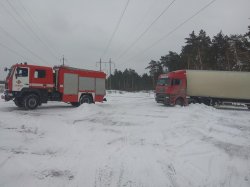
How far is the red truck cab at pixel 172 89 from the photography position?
2225 cm

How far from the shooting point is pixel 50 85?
17.8 metres

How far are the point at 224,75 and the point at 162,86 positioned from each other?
6.43 metres

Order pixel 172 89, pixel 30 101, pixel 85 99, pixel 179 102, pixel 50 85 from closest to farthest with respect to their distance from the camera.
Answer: pixel 30 101 < pixel 50 85 < pixel 85 99 < pixel 172 89 < pixel 179 102

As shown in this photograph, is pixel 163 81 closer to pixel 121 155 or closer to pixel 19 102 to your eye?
pixel 19 102

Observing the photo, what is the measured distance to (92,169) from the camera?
235 inches

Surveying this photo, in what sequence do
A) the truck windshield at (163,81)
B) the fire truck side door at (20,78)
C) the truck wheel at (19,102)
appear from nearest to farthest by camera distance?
the fire truck side door at (20,78), the truck wheel at (19,102), the truck windshield at (163,81)

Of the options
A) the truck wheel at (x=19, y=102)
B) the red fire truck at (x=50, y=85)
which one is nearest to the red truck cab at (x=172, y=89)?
the red fire truck at (x=50, y=85)

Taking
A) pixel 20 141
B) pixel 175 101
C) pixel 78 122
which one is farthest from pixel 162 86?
pixel 20 141

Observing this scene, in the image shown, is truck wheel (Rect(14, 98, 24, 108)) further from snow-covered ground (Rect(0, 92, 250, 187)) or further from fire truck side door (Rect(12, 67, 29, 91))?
snow-covered ground (Rect(0, 92, 250, 187))

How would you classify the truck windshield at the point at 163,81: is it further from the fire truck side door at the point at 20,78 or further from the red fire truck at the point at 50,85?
the fire truck side door at the point at 20,78

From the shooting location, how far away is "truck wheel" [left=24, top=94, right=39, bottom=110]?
54.8ft

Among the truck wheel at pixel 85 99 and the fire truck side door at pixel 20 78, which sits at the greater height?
the fire truck side door at pixel 20 78

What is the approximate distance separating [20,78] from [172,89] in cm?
1246

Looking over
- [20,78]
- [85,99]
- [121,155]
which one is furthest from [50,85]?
[121,155]
